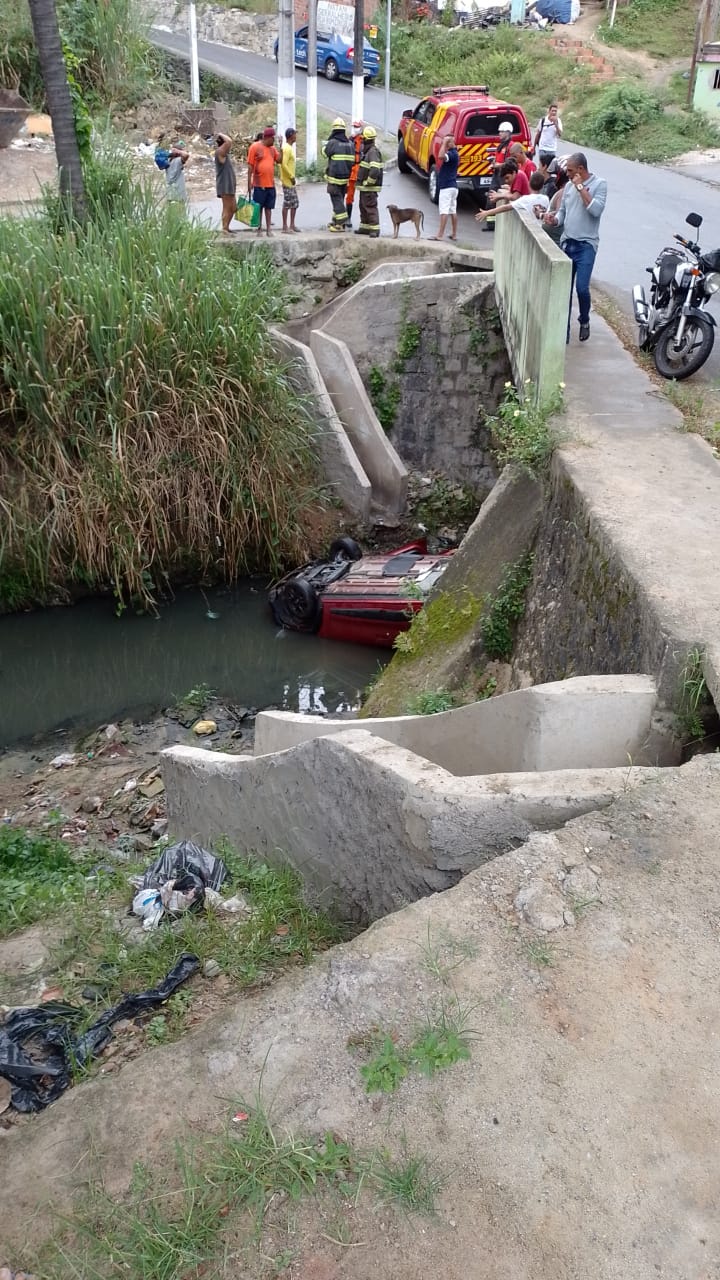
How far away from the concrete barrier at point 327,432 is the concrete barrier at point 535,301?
7.57ft

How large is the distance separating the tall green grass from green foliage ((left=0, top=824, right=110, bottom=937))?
395 cm

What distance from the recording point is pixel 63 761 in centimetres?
869

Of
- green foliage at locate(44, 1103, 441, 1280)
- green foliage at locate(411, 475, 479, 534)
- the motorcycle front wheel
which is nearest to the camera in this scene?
green foliage at locate(44, 1103, 441, 1280)

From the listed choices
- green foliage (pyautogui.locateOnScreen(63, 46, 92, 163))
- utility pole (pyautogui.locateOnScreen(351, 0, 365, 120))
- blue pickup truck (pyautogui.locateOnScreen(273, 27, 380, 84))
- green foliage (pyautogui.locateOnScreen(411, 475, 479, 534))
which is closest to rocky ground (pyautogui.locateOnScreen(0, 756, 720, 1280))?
green foliage (pyautogui.locateOnScreen(411, 475, 479, 534))

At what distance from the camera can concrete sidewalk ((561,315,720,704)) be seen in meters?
4.85

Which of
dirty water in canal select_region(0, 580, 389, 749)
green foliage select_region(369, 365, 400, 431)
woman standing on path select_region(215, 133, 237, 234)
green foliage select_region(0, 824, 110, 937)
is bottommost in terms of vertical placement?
dirty water in canal select_region(0, 580, 389, 749)

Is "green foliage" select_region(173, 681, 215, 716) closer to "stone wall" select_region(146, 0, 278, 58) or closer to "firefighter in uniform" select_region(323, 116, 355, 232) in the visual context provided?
"firefighter in uniform" select_region(323, 116, 355, 232)

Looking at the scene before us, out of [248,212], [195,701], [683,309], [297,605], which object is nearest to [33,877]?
[195,701]

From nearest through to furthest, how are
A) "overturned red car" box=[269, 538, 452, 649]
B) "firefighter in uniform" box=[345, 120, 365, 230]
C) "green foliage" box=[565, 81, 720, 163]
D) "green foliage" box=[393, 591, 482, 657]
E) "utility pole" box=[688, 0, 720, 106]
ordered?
"green foliage" box=[393, 591, 482, 657] < "overturned red car" box=[269, 538, 452, 649] < "firefighter in uniform" box=[345, 120, 365, 230] < "green foliage" box=[565, 81, 720, 163] < "utility pole" box=[688, 0, 720, 106]

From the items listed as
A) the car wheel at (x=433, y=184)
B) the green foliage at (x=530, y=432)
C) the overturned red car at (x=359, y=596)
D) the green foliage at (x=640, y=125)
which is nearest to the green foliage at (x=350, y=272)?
the car wheel at (x=433, y=184)

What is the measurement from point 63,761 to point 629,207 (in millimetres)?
12220

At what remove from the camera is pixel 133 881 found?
16.1ft

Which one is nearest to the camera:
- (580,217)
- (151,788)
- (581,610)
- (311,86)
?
(581,610)

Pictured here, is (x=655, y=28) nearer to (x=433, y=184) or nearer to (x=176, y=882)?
(x=433, y=184)
